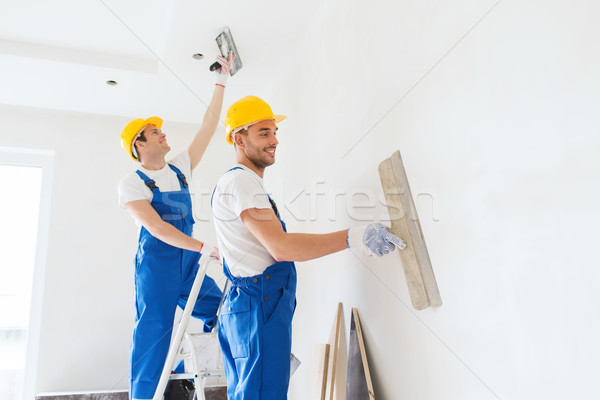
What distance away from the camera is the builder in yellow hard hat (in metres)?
2.04

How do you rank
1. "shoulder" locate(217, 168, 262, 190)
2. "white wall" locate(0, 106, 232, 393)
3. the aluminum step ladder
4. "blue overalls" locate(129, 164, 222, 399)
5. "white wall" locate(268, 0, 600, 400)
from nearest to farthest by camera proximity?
"white wall" locate(268, 0, 600, 400), "shoulder" locate(217, 168, 262, 190), the aluminum step ladder, "blue overalls" locate(129, 164, 222, 399), "white wall" locate(0, 106, 232, 393)

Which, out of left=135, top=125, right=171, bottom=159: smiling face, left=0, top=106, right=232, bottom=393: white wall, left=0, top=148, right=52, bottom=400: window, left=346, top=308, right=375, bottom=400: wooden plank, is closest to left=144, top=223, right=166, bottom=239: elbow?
left=135, top=125, right=171, bottom=159: smiling face

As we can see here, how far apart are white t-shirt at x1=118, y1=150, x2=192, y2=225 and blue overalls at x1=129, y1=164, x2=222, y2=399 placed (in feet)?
0.09

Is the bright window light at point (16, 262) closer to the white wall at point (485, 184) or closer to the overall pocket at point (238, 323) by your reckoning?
the overall pocket at point (238, 323)

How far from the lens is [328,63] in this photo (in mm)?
2211

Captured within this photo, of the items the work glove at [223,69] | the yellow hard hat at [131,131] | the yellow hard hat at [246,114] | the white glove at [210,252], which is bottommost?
the white glove at [210,252]

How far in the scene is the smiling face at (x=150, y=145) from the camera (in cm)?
237

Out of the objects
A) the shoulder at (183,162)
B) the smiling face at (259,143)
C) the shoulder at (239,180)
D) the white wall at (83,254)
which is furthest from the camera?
the white wall at (83,254)

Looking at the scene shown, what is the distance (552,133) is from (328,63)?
1468 mm

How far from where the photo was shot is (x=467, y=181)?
1168 mm

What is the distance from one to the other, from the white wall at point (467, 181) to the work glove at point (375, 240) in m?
0.11

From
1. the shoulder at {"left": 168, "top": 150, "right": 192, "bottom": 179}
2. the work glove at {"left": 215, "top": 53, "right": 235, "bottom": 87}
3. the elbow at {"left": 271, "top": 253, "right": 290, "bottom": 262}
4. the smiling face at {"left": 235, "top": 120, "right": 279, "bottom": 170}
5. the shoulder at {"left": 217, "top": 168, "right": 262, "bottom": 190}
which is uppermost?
the work glove at {"left": 215, "top": 53, "right": 235, "bottom": 87}

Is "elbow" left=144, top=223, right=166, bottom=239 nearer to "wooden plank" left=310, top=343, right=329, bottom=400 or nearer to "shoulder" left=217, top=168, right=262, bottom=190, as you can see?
"shoulder" left=217, top=168, right=262, bottom=190

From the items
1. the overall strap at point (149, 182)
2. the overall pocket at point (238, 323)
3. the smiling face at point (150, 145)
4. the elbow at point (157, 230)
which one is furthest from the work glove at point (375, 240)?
the smiling face at point (150, 145)
